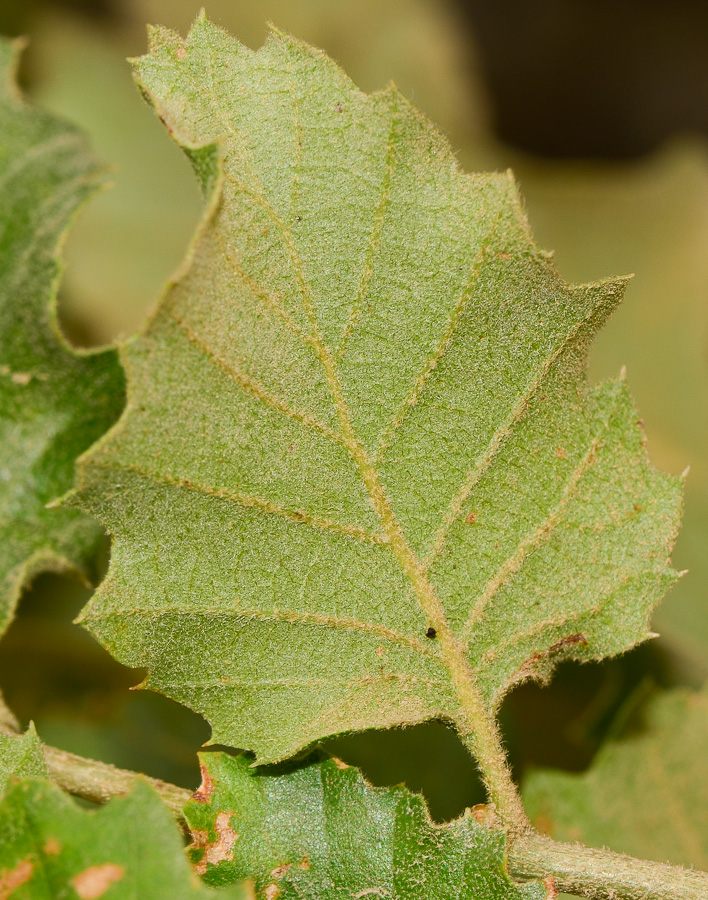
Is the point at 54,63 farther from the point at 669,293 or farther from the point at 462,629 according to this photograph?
the point at 462,629

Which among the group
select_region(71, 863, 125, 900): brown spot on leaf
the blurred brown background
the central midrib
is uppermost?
the blurred brown background

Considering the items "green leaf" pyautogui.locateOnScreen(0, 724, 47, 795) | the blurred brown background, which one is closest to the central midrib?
"green leaf" pyautogui.locateOnScreen(0, 724, 47, 795)

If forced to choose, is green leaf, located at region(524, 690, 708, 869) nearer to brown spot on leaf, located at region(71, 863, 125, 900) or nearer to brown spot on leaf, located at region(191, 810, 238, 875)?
brown spot on leaf, located at region(191, 810, 238, 875)

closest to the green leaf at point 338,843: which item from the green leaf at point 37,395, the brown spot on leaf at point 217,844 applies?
the brown spot on leaf at point 217,844

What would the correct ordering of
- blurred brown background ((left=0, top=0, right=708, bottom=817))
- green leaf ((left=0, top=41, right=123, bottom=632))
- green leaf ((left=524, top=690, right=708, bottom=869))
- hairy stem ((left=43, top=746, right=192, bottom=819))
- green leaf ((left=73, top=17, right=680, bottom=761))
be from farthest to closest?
blurred brown background ((left=0, top=0, right=708, bottom=817)) < green leaf ((left=524, top=690, right=708, bottom=869)) < green leaf ((left=0, top=41, right=123, bottom=632)) < hairy stem ((left=43, top=746, right=192, bottom=819)) < green leaf ((left=73, top=17, right=680, bottom=761))

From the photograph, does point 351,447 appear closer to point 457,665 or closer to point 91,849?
point 457,665

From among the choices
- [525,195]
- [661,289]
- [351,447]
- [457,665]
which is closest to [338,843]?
[457,665]
